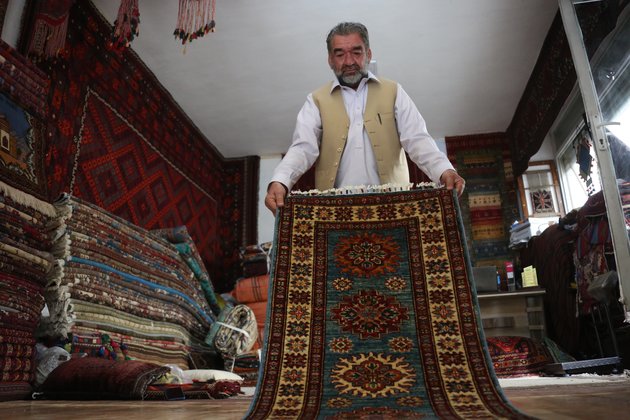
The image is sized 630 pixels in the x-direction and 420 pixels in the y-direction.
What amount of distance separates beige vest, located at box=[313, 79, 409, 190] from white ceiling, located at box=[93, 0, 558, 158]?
1922 mm

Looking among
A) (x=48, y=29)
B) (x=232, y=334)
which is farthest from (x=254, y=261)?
(x=48, y=29)

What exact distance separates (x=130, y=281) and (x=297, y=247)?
179 centimetres

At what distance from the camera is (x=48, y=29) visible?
3.10 meters

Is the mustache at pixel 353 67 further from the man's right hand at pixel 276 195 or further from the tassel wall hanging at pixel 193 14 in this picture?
the tassel wall hanging at pixel 193 14

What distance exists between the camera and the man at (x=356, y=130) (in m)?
2.21

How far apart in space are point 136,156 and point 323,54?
1.96m

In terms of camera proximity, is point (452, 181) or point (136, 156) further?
point (136, 156)

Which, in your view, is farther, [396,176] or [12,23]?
[12,23]

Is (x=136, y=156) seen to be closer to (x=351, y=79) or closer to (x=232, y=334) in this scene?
(x=232, y=334)

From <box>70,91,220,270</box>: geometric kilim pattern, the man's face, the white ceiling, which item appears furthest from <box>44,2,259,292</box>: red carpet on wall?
the man's face

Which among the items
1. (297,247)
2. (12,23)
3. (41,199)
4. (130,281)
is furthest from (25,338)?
(12,23)

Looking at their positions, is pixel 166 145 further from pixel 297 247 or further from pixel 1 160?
pixel 297 247

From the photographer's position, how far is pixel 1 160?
7.50 feet

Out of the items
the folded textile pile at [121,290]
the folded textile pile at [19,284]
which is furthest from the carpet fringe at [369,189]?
the folded textile pile at [121,290]
